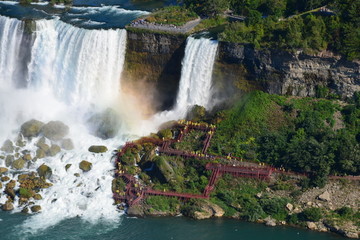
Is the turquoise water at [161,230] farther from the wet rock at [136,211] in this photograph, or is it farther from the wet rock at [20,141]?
the wet rock at [20,141]

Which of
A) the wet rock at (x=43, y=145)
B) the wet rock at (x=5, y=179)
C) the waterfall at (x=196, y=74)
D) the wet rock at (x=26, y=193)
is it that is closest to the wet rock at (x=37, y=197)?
the wet rock at (x=26, y=193)

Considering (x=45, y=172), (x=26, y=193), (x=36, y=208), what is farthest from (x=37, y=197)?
(x=45, y=172)

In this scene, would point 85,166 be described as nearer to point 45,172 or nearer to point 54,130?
point 45,172

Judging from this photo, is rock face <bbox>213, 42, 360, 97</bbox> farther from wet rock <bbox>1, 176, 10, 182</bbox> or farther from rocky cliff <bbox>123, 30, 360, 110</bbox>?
wet rock <bbox>1, 176, 10, 182</bbox>

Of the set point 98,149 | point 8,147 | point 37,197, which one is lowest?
point 37,197

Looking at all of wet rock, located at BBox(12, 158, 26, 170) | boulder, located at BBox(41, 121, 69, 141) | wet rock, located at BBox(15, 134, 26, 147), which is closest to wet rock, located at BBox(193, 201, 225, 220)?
boulder, located at BBox(41, 121, 69, 141)

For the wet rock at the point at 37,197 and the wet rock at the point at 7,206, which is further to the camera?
the wet rock at the point at 37,197
